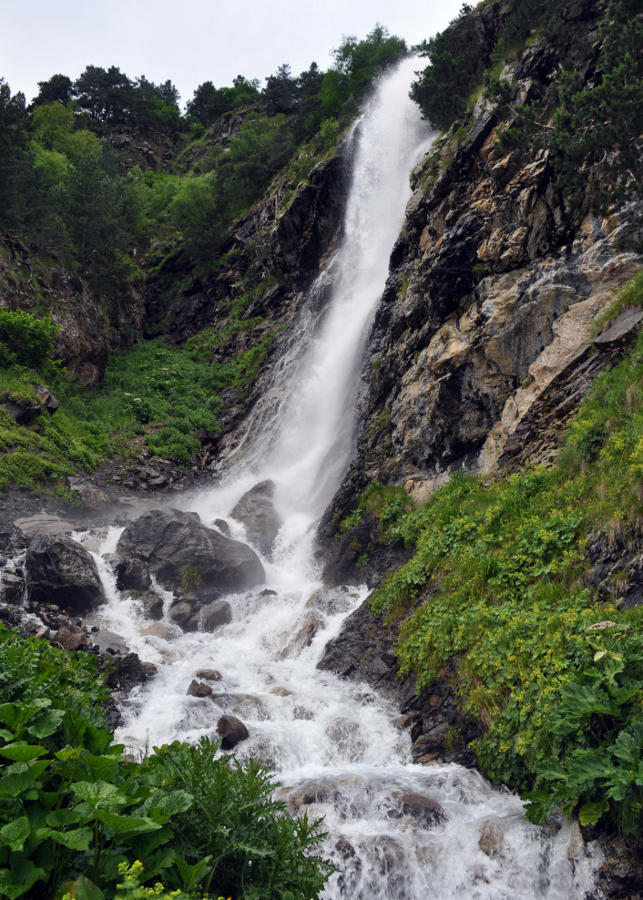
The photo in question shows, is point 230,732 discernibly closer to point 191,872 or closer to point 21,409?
point 191,872

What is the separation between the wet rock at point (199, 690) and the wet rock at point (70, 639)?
2.34m

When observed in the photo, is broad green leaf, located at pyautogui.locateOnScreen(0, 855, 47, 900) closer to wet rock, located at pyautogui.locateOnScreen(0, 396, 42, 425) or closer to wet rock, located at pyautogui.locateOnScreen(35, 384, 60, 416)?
wet rock, located at pyautogui.locateOnScreen(0, 396, 42, 425)

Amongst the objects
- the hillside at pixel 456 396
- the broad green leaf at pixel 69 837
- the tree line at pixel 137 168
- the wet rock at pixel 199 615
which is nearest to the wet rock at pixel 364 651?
the hillside at pixel 456 396

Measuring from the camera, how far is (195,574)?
47.4 feet

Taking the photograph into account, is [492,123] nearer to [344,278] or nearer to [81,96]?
[344,278]

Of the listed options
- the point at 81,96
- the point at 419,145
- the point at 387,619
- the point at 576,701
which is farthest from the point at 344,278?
the point at 81,96

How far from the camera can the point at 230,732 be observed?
7.86 meters

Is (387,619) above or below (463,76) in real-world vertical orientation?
below

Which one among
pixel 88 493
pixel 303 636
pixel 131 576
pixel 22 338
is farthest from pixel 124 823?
pixel 22 338

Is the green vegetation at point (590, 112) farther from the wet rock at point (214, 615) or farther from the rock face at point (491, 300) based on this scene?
the wet rock at point (214, 615)

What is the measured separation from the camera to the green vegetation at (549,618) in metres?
4.71

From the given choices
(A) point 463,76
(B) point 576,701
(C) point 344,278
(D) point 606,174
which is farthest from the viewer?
(C) point 344,278

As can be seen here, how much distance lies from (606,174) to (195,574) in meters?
14.0

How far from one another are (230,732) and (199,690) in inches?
67.9
